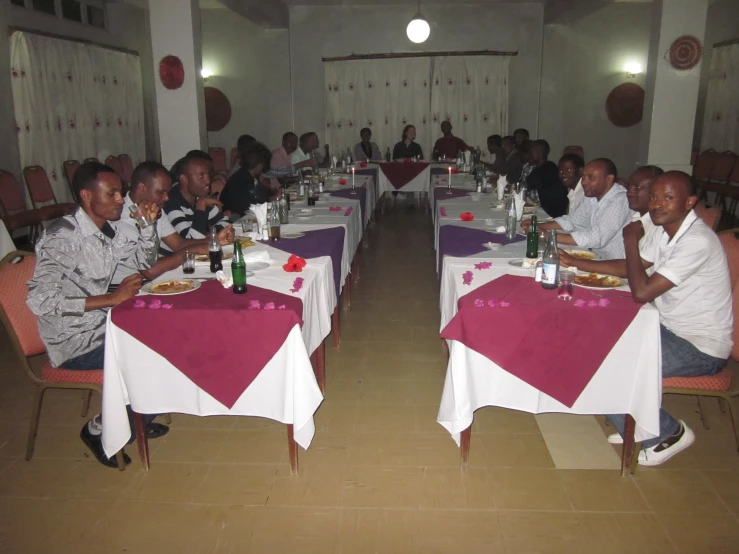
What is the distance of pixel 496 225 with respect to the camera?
357 centimetres

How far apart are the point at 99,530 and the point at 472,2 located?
8779 mm

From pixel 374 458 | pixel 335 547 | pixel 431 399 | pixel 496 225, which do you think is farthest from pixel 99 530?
pixel 496 225

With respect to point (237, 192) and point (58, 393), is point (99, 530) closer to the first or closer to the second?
point (58, 393)

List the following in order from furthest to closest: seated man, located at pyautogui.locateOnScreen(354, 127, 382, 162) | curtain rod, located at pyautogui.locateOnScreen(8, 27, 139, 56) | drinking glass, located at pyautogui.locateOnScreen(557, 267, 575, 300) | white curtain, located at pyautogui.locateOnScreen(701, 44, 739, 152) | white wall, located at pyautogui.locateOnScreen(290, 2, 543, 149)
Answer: white wall, located at pyautogui.locateOnScreen(290, 2, 543, 149), seated man, located at pyautogui.locateOnScreen(354, 127, 382, 162), white curtain, located at pyautogui.locateOnScreen(701, 44, 739, 152), curtain rod, located at pyautogui.locateOnScreen(8, 27, 139, 56), drinking glass, located at pyautogui.locateOnScreen(557, 267, 575, 300)

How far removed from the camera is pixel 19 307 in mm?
2268

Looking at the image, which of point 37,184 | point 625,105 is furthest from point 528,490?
point 625,105

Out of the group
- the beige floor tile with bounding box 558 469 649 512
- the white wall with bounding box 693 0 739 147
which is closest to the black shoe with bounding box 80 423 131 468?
the beige floor tile with bounding box 558 469 649 512

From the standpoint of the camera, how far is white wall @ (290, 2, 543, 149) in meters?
8.98

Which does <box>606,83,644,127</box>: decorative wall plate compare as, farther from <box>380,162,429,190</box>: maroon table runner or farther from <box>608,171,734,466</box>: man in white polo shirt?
<box>608,171,734,466</box>: man in white polo shirt

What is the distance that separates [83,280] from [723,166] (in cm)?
757

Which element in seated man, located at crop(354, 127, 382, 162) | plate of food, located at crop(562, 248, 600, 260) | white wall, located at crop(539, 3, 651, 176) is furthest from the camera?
white wall, located at crop(539, 3, 651, 176)

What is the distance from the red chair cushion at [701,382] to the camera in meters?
2.19

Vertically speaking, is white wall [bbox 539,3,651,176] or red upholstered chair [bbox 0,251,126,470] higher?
white wall [bbox 539,3,651,176]

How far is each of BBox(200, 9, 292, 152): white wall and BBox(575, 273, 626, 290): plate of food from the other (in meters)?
8.00
